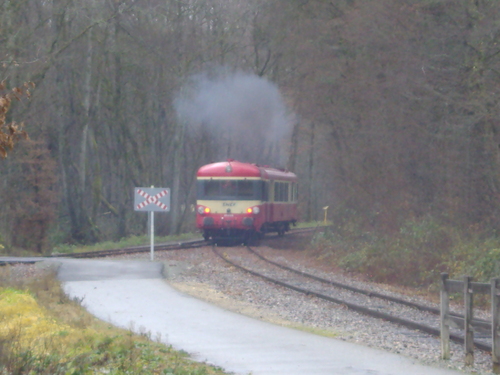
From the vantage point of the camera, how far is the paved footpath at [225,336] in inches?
300

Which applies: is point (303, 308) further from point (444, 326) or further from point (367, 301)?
point (444, 326)

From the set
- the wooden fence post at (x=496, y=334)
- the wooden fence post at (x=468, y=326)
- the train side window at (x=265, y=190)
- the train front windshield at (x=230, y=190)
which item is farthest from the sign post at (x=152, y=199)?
the wooden fence post at (x=496, y=334)

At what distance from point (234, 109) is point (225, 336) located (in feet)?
107

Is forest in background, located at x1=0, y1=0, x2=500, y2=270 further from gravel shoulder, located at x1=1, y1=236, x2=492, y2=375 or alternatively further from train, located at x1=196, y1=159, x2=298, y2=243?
gravel shoulder, located at x1=1, y1=236, x2=492, y2=375

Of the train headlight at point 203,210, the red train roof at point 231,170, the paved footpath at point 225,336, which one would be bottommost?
the paved footpath at point 225,336

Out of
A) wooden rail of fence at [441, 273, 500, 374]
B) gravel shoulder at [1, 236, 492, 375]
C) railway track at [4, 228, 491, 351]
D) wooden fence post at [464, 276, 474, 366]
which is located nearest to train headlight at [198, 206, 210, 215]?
gravel shoulder at [1, 236, 492, 375]

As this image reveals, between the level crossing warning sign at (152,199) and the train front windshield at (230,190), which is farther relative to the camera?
the train front windshield at (230,190)

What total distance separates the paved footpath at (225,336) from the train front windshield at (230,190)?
435 inches

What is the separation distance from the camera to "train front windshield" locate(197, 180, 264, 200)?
25.6 metres

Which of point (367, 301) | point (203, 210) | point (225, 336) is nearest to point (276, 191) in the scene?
point (203, 210)

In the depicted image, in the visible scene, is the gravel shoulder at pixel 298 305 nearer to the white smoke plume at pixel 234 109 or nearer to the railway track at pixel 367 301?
the railway track at pixel 367 301

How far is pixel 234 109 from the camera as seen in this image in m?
41.4

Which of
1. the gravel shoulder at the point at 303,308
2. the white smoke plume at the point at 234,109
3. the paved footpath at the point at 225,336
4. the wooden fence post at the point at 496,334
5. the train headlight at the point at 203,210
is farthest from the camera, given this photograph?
the white smoke plume at the point at 234,109

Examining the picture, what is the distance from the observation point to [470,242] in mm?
16969
